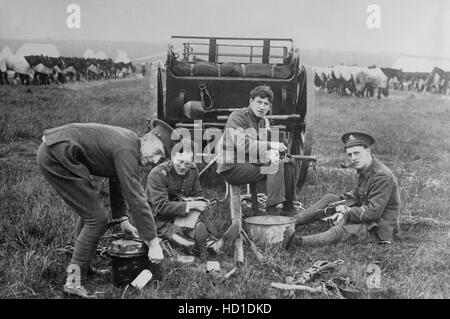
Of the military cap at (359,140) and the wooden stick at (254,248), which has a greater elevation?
the military cap at (359,140)

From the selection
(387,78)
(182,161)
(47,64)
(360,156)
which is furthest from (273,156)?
(387,78)

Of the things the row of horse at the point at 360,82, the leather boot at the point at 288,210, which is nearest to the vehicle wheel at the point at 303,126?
the leather boot at the point at 288,210

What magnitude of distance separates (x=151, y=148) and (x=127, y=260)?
0.80 meters

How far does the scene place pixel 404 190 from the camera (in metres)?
5.49

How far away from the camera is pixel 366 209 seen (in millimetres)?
4223

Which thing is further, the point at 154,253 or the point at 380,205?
the point at 380,205

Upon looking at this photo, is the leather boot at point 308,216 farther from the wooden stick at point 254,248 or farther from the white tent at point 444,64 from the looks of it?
the white tent at point 444,64

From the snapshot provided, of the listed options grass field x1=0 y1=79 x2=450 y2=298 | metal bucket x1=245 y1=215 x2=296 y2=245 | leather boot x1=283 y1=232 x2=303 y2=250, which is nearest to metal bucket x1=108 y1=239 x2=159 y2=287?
grass field x1=0 y1=79 x2=450 y2=298

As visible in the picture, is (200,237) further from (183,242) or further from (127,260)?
(127,260)

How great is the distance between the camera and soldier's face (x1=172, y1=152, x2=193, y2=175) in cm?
413

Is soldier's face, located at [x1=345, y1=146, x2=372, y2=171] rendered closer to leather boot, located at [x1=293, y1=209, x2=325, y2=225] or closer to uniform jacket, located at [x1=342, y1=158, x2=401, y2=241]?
uniform jacket, located at [x1=342, y1=158, x2=401, y2=241]

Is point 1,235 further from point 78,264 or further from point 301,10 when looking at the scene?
point 301,10

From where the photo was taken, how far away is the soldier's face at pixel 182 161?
13.5ft
